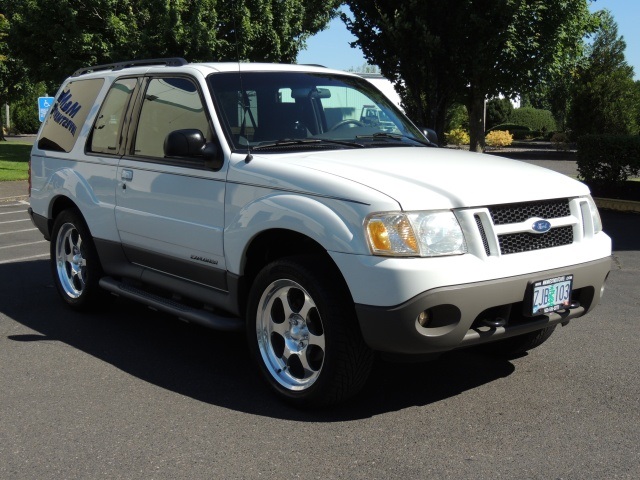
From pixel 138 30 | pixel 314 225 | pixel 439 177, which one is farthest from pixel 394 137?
pixel 138 30

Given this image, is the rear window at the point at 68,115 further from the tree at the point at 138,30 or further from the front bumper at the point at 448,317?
the tree at the point at 138,30

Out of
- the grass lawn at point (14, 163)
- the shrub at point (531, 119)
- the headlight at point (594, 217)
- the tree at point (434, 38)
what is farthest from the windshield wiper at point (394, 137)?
the shrub at point (531, 119)

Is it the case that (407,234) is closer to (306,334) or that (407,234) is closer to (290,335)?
(306,334)

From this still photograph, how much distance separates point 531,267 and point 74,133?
4.09 metres

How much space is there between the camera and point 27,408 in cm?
468

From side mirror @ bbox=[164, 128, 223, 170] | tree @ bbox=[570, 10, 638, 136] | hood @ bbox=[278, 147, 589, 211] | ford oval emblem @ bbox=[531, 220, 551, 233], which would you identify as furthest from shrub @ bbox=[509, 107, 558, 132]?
ford oval emblem @ bbox=[531, 220, 551, 233]

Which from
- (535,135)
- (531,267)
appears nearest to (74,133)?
(531,267)

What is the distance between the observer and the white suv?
4.17 m

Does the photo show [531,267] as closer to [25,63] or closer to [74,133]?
[74,133]

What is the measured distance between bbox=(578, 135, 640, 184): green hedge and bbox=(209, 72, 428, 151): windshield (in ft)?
31.8

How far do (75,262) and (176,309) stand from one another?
189 centimetres

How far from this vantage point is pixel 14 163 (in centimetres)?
2655

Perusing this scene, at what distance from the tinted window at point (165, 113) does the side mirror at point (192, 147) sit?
0.19 meters

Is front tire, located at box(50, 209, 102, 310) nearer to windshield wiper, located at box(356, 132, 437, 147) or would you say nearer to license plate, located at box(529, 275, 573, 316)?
windshield wiper, located at box(356, 132, 437, 147)
